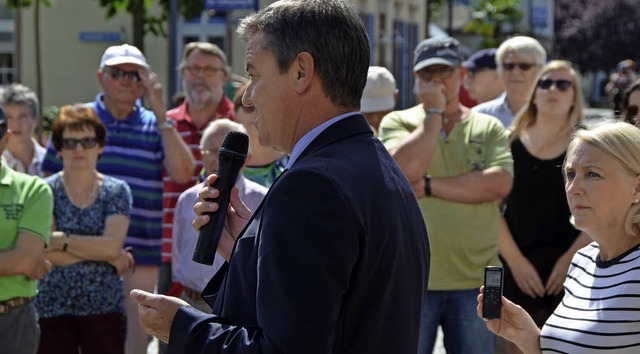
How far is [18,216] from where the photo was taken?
5.78 meters

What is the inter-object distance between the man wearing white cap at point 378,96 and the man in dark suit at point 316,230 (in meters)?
3.89

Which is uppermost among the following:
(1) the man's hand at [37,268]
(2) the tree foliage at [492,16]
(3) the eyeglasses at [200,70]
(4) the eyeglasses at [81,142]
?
(2) the tree foliage at [492,16]

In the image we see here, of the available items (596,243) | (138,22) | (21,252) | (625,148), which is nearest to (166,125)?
(21,252)

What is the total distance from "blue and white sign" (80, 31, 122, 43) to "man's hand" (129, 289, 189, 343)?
97.5 feet

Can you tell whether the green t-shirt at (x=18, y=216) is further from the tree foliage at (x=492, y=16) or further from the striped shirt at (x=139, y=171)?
the tree foliage at (x=492, y=16)

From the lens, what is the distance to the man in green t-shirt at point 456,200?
6.01 m

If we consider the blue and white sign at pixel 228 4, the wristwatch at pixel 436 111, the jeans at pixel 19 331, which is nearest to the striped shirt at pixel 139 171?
the jeans at pixel 19 331

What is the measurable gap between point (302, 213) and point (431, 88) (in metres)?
3.66

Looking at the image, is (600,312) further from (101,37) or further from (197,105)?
(101,37)

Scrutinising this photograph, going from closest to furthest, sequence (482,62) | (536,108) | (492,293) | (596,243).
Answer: (492,293) < (596,243) < (536,108) < (482,62)

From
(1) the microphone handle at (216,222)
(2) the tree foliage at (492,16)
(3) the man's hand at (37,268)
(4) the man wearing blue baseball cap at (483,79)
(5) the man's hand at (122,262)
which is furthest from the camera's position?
(2) the tree foliage at (492,16)

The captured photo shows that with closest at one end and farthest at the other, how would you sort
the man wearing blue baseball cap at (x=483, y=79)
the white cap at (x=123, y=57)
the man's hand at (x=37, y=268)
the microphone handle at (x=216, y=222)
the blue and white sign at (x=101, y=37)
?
the microphone handle at (x=216, y=222)
the man's hand at (x=37, y=268)
the white cap at (x=123, y=57)
the man wearing blue baseball cap at (x=483, y=79)
the blue and white sign at (x=101, y=37)

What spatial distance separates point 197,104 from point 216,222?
446 cm

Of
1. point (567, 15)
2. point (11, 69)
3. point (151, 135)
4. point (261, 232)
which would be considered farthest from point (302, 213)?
point (567, 15)
